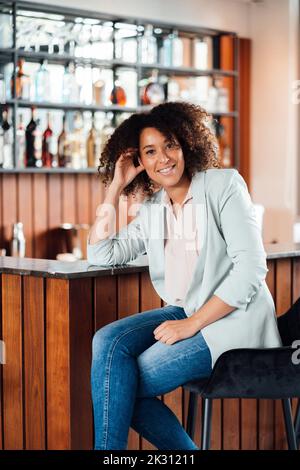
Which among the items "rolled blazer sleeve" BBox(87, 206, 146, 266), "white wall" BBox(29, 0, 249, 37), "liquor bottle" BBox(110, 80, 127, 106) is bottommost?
"rolled blazer sleeve" BBox(87, 206, 146, 266)

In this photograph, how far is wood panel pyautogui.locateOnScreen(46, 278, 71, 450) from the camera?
2.37 m

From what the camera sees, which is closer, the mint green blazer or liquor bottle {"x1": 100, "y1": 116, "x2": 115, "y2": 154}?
the mint green blazer

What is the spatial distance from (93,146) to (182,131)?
2991 mm

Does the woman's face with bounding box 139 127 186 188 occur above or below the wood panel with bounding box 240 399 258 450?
above

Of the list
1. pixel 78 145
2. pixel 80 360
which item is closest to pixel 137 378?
pixel 80 360

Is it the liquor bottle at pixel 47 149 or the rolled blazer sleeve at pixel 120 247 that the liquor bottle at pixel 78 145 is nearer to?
the liquor bottle at pixel 47 149

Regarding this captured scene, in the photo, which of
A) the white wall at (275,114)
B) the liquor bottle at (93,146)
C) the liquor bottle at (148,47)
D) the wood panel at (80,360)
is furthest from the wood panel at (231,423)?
the white wall at (275,114)

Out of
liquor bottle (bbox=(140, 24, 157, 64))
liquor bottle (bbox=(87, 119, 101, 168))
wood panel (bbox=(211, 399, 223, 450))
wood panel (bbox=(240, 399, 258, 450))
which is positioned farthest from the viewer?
liquor bottle (bbox=(140, 24, 157, 64))

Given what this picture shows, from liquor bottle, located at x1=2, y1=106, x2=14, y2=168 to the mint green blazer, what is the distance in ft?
8.85

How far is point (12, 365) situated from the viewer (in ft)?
8.48

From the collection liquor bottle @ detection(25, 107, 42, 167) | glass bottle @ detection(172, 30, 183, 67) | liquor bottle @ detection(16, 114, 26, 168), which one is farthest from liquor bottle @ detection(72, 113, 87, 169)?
glass bottle @ detection(172, 30, 183, 67)

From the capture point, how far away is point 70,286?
234cm

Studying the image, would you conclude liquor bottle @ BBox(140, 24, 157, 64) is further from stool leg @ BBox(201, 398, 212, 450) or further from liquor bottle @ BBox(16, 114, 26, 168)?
stool leg @ BBox(201, 398, 212, 450)

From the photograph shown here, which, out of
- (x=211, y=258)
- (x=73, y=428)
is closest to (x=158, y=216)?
(x=211, y=258)
